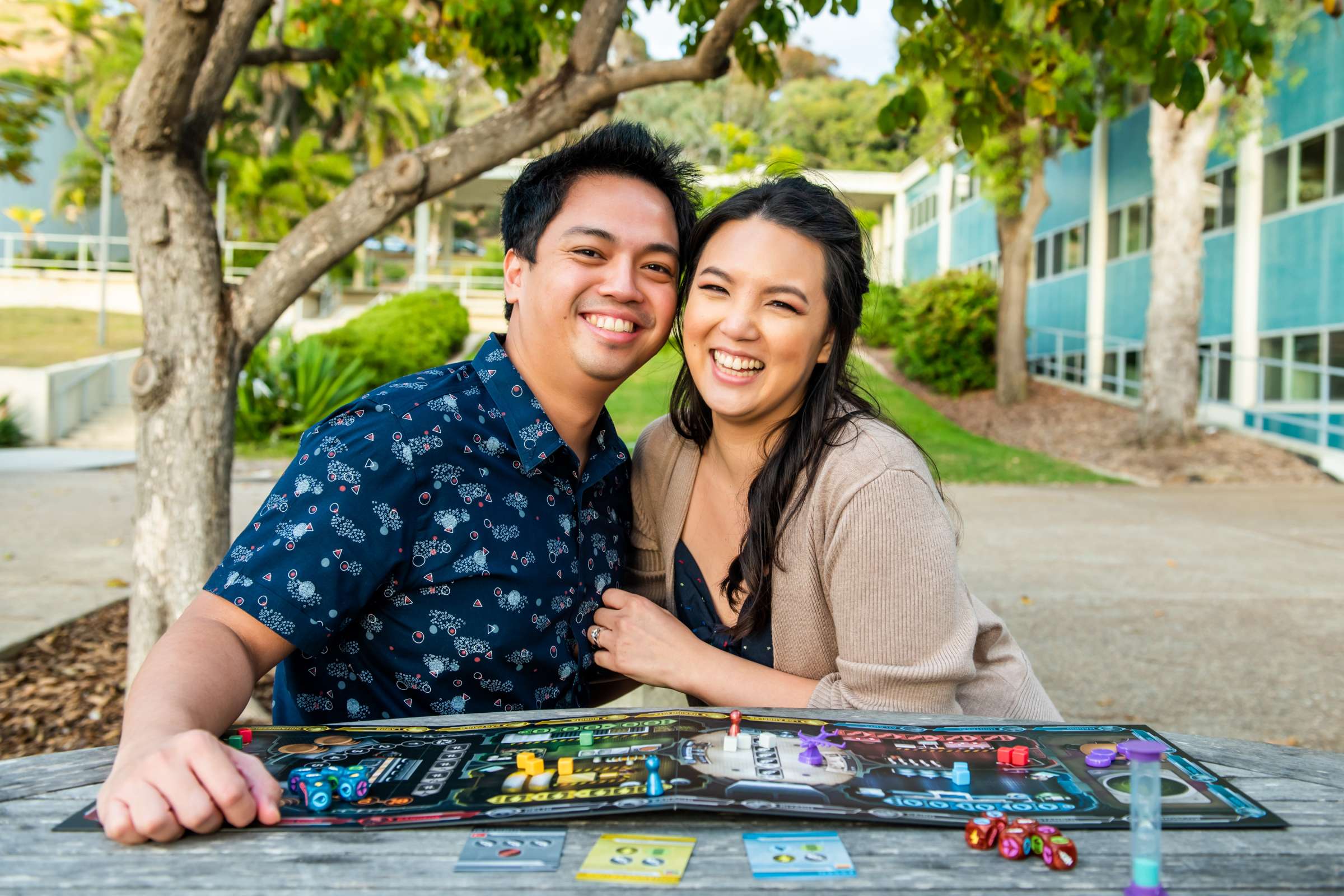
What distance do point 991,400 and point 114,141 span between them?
61.4 ft

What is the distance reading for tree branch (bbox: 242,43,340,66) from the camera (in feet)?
14.7

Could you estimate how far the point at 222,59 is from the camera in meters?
4.10

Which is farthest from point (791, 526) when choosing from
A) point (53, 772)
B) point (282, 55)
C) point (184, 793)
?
point (282, 55)

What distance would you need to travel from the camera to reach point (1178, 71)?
139 inches

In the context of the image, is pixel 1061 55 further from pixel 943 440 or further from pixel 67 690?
pixel 943 440

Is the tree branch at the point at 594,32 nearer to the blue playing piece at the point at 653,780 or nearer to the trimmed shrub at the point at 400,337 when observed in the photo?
the blue playing piece at the point at 653,780

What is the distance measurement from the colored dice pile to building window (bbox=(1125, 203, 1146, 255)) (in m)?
19.9

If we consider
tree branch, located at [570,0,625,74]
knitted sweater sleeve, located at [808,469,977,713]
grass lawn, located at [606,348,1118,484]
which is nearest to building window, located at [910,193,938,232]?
grass lawn, located at [606,348,1118,484]

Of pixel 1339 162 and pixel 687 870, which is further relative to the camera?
pixel 1339 162

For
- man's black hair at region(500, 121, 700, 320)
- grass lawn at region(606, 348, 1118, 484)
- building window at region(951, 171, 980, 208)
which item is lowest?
grass lawn at region(606, 348, 1118, 484)

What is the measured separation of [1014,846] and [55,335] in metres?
26.5

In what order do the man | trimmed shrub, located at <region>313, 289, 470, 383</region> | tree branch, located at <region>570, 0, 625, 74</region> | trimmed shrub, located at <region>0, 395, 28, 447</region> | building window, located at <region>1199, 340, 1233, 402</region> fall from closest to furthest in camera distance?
the man, tree branch, located at <region>570, 0, 625, 74</region>, trimmed shrub, located at <region>0, 395, 28, 447</region>, building window, located at <region>1199, 340, 1233, 402</region>, trimmed shrub, located at <region>313, 289, 470, 383</region>

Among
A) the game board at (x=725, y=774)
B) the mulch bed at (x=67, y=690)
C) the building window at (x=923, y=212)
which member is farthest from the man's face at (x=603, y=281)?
the building window at (x=923, y=212)

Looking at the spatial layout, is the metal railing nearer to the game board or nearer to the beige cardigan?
the beige cardigan
